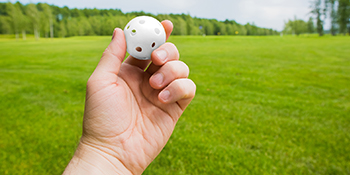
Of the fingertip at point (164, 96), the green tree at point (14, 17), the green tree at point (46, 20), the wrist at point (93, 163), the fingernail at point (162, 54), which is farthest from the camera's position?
the green tree at point (46, 20)

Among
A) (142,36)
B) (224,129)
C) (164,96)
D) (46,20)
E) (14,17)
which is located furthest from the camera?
(46,20)

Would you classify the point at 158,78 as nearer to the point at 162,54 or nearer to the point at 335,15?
the point at 162,54

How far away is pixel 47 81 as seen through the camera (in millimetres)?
7309

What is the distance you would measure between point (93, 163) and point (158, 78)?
753 mm

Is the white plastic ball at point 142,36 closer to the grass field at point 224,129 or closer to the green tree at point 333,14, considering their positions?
the grass field at point 224,129

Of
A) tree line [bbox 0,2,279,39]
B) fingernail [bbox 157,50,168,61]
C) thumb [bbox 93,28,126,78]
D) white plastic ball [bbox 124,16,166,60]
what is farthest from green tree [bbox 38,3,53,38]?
fingernail [bbox 157,50,168,61]

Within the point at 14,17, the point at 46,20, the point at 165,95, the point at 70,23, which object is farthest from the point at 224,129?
the point at 14,17

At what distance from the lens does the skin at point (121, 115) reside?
149cm

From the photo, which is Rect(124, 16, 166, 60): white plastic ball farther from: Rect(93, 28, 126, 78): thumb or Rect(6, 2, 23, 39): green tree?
Rect(6, 2, 23, 39): green tree

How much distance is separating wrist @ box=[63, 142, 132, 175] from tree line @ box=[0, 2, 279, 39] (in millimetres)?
40961

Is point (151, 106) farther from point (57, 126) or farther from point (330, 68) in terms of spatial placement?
point (330, 68)

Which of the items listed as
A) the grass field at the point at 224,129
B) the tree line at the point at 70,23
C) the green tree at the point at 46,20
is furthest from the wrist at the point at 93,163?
the green tree at the point at 46,20

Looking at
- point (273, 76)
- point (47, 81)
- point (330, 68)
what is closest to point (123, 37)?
point (47, 81)

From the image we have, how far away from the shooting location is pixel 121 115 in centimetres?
160
